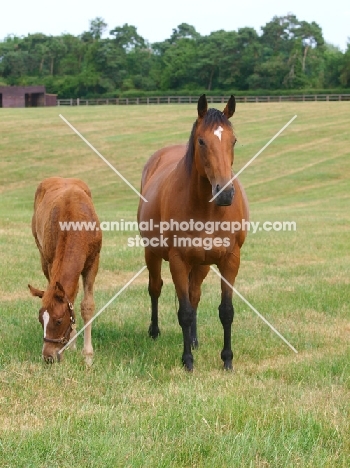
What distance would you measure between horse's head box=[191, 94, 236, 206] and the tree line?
230ft

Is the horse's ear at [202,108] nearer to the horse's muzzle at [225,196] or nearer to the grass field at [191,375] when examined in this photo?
the horse's muzzle at [225,196]

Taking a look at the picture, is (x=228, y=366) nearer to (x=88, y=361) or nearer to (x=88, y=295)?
(x=88, y=361)

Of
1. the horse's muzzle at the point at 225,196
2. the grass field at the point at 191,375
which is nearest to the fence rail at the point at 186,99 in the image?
the grass field at the point at 191,375

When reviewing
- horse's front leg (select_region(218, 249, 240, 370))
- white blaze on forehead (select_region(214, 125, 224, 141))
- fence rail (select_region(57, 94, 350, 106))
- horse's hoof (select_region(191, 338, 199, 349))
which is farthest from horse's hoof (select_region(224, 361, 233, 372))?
fence rail (select_region(57, 94, 350, 106))

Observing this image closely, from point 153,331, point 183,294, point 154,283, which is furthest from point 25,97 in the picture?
point 183,294

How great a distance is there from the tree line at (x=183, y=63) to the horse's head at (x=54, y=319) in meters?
70.4

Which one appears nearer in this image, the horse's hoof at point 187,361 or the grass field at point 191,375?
the grass field at point 191,375

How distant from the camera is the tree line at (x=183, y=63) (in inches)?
3142

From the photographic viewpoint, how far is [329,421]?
439 cm

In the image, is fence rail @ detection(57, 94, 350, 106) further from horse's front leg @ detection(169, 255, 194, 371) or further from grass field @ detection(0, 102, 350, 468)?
horse's front leg @ detection(169, 255, 194, 371)

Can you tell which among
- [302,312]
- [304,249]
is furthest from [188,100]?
[302,312]

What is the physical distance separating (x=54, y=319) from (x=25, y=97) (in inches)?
3016

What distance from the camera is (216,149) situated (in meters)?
5.63

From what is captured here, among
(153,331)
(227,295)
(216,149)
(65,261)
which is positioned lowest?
(153,331)
